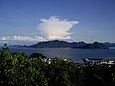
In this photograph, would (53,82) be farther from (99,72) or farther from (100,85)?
(99,72)

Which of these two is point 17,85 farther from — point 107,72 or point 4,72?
point 107,72

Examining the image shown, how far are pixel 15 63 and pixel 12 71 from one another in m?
0.80

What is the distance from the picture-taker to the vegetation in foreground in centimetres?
1489

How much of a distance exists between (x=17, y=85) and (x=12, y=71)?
810mm

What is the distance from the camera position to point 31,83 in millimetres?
15680

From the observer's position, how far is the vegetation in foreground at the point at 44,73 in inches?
586

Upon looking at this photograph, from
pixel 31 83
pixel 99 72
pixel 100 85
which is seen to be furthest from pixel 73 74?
pixel 31 83

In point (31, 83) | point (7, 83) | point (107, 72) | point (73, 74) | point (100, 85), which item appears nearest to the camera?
point (7, 83)

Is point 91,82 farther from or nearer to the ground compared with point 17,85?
nearer to the ground

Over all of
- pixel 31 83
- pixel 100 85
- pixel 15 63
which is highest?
pixel 15 63

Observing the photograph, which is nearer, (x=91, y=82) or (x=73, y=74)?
(x=73, y=74)

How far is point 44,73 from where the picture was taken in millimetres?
26594

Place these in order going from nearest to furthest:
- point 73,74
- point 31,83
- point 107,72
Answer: point 31,83, point 73,74, point 107,72

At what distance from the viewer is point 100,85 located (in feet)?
107
